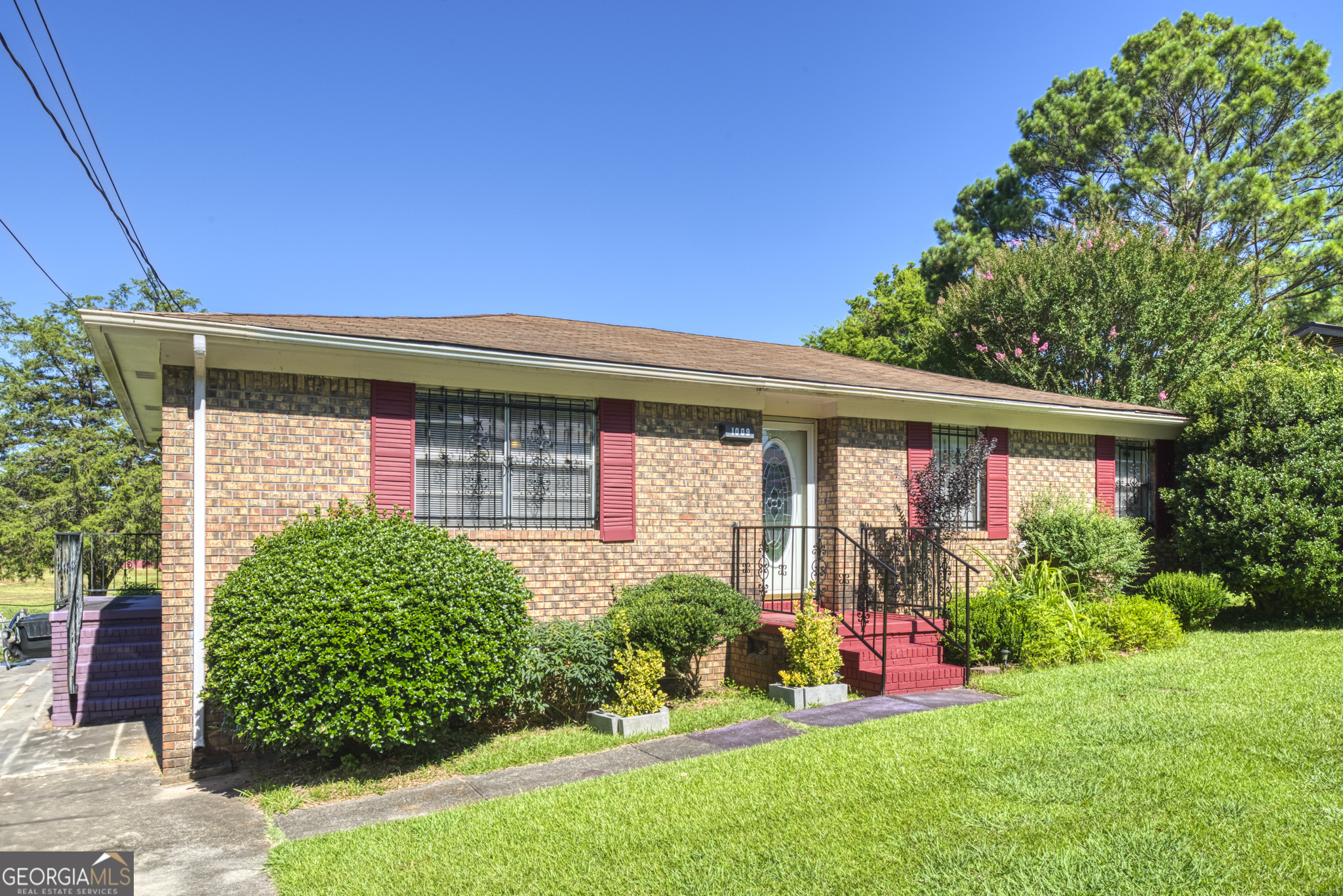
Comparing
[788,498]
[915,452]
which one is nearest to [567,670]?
[788,498]

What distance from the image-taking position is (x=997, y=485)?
34.7 feet

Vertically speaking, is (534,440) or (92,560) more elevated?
(534,440)

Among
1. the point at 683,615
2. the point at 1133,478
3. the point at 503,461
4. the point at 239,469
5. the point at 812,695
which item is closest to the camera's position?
the point at 239,469

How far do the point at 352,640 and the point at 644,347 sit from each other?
5.08 meters

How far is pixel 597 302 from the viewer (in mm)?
30703

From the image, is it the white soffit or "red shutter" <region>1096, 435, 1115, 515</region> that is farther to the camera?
"red shutter" <region>1096, 435, 1115, 515</region>

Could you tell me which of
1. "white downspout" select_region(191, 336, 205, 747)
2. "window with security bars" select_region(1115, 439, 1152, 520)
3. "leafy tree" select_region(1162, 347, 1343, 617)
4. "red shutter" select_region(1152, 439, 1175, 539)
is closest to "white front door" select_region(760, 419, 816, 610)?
"window with security bars" select_region(1115, 439, 1152, 520)

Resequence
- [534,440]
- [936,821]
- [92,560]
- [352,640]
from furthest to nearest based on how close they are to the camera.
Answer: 1. [92,560]
2. [534,440]
3. [352,640]
4. [936,821]

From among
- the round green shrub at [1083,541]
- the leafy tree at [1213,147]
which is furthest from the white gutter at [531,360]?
the leafy tree at [1213,147]

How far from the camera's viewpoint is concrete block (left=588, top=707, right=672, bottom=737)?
676 cm

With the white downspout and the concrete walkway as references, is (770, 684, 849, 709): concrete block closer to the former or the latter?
the concrete walkway

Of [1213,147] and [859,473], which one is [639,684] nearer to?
[859,473]

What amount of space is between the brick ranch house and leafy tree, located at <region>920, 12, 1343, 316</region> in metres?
14.2

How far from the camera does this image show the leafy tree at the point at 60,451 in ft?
75.4
